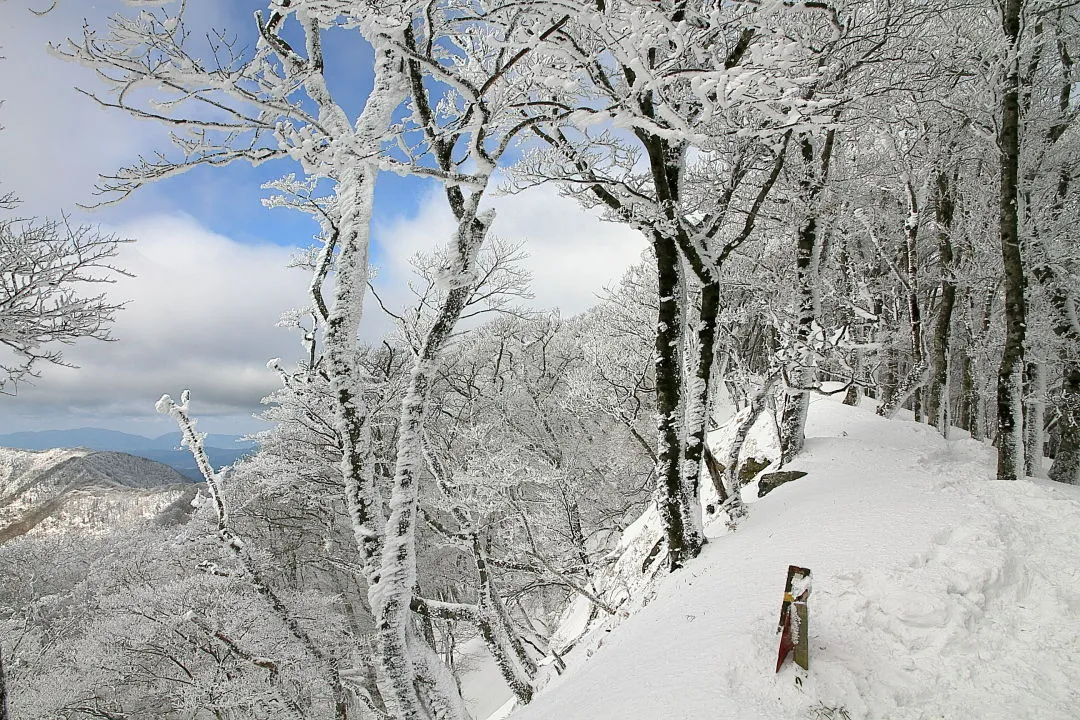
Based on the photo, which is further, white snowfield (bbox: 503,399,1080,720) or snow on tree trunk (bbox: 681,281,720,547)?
snow on tree trunk (bbox: 681,281,720,547)

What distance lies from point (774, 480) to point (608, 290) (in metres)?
10.8

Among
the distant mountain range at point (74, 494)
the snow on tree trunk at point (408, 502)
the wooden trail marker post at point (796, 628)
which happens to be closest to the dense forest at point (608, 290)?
the snow on tree trunk at point (408, 502)

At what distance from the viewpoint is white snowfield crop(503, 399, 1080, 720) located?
3203 millimetres

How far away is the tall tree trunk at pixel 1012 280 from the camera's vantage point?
19.9ft

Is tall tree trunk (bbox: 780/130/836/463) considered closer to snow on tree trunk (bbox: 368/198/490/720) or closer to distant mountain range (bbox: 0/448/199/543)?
snow on tree trunk (bbox: 368/198/490/720)

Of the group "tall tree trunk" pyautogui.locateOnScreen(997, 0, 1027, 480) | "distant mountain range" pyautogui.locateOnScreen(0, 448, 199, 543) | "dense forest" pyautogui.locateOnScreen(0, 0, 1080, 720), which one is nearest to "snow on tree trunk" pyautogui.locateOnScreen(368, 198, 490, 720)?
"dense forest" pyautogui.locateOnScreen(0, 0, 1080, 720)

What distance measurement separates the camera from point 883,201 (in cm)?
1442

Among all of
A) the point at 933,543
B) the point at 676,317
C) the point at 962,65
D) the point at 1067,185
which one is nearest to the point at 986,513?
the point at 933,543

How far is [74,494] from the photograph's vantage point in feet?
134

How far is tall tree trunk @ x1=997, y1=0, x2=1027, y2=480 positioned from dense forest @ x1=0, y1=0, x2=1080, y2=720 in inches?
1.3

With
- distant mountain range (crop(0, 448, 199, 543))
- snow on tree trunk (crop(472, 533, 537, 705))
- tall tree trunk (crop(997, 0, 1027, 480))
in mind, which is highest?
tall tree trunk (crop(997, 0, 1027, 480))

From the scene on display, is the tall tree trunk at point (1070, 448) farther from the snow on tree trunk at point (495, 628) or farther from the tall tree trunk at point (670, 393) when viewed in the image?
the snow on tree trunk at point (495, 628)

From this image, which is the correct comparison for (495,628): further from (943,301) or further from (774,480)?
(943,301)

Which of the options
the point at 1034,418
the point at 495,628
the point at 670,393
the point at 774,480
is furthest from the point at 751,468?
the point at 495,628
